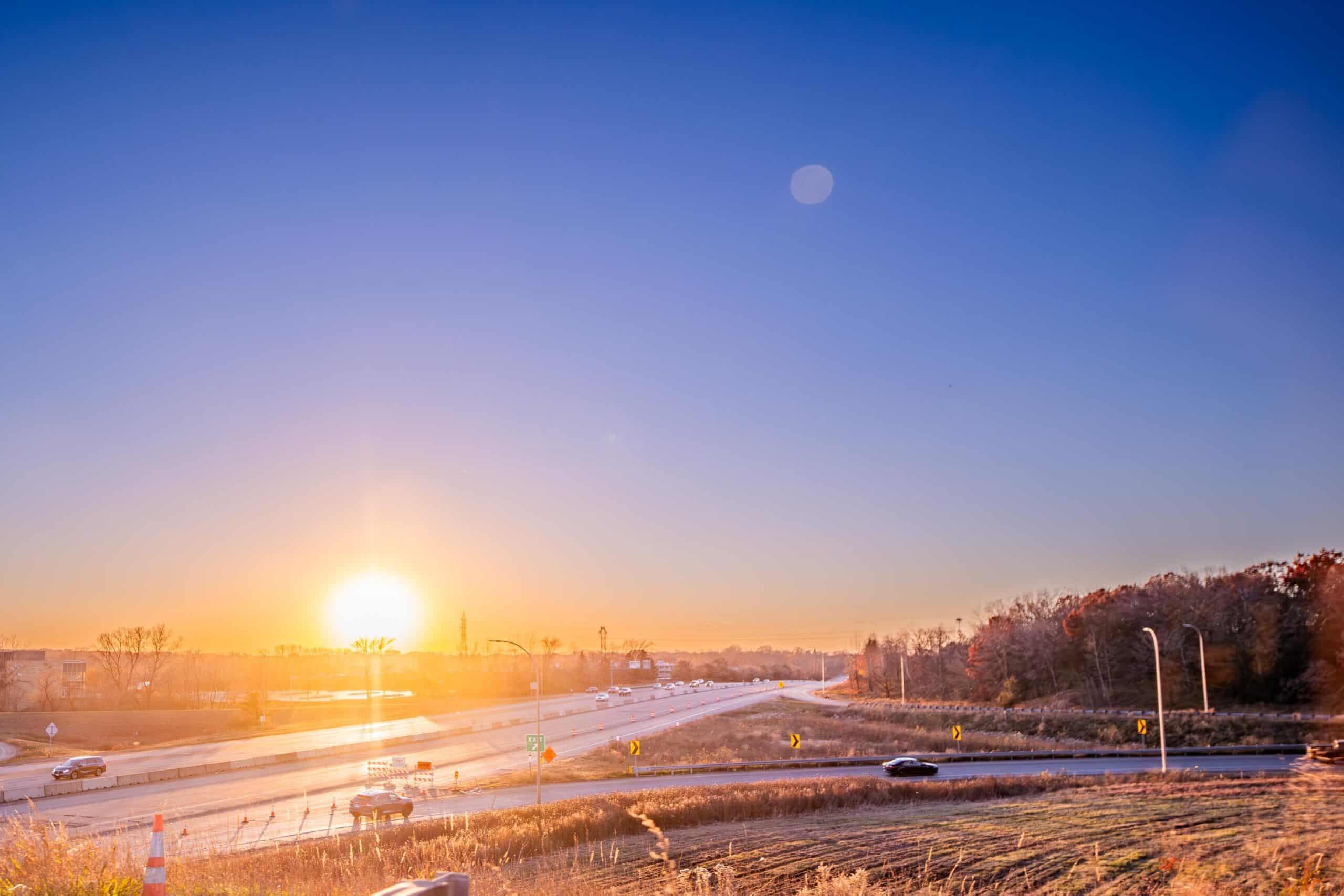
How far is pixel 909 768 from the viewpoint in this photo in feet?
155

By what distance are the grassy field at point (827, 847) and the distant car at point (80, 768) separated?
29653 mm

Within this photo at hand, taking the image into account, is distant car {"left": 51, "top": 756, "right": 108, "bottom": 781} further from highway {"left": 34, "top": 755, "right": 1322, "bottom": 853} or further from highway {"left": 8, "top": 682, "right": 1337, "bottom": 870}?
highway {"left": 34, "top": 755, "right": 1322, "bottom": 853}

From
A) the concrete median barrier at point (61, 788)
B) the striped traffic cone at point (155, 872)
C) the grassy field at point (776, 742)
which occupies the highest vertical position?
the striped traffic cone at point (155, 872)

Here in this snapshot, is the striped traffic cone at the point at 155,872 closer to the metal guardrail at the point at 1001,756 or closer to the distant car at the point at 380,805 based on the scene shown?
the distant car at the point at 380,805

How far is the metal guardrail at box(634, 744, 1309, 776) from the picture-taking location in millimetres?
52750

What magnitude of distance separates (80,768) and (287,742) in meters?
22.7

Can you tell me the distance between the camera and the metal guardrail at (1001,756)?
52.8 metres

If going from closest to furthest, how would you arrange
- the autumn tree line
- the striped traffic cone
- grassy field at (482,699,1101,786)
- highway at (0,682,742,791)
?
the striped traffic cone → highway at (0,682,742,791) → grassy field at (482,699,1101,786) → the autumn tree line

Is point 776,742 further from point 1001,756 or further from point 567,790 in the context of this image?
point 567,790

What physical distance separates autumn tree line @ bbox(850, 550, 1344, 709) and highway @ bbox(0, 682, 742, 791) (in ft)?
163

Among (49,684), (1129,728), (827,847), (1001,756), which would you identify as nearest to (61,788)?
(827,847)

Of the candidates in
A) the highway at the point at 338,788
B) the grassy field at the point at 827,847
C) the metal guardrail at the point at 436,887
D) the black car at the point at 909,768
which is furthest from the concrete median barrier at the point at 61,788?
the metal guardrail at the point at 436,887

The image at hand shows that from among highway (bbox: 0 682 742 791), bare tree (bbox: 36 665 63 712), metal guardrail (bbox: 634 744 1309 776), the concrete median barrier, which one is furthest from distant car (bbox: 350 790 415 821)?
bare tree (bbox: 36 665 63 712)

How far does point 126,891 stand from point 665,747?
6322 cm
